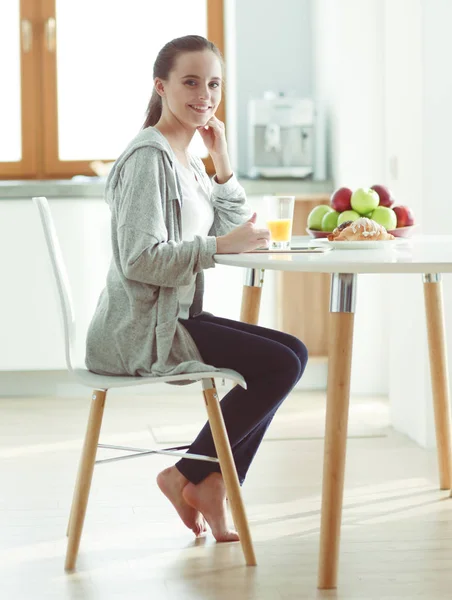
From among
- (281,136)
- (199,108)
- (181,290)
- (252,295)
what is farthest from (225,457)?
(281,136)

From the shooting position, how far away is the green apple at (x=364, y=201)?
2.55 metres

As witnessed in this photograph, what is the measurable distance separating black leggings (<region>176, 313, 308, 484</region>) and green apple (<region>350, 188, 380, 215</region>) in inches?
15.7

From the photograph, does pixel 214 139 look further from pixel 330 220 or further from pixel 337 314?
pixel 337 314

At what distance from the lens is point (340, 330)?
2104mm

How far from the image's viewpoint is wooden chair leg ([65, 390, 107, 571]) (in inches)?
89.5

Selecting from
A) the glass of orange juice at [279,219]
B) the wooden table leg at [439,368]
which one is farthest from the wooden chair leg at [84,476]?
the wooden table leg at [439,368]

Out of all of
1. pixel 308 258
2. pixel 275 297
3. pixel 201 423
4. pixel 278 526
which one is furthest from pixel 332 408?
pixel 275 297

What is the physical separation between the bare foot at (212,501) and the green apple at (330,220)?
25.9 inches

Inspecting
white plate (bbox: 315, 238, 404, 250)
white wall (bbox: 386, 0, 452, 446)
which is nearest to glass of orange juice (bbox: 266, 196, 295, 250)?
white plate (bbox: 315, 238, 404, 250)

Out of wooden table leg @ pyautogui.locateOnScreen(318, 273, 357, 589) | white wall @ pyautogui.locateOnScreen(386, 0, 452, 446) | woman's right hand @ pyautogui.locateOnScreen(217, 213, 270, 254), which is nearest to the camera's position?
wooden table leg @ pyautogui.locateOnScreen(318, 273, 357, 589)

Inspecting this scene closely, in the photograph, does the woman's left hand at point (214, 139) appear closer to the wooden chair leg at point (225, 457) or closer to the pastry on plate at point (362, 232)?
the pastry on plate at point (362, 232)

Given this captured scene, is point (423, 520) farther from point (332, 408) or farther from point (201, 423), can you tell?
point (201, 423)

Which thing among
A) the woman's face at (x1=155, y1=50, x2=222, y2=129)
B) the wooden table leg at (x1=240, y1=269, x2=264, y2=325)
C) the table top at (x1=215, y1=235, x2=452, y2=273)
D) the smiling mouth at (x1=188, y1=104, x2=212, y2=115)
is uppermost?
the woman's face at (x1=155, y1=50, x2=222, y2=129)

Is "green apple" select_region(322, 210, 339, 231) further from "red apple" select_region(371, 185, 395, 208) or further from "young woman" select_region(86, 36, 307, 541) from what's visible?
"young woman" select_region(86, 36, 307, 541)
